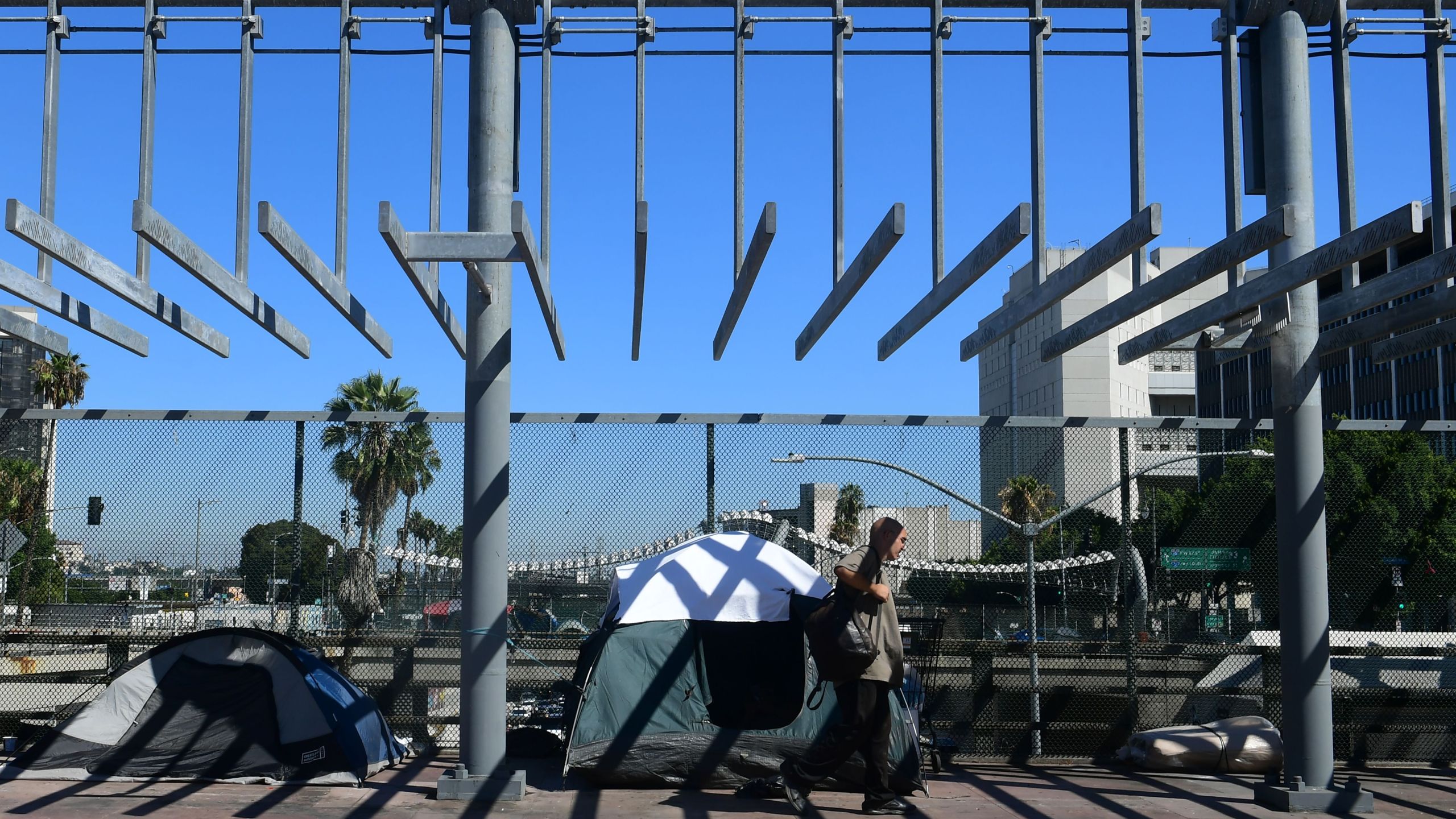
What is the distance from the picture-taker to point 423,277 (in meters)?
6.42

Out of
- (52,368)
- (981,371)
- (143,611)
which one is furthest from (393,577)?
(981,371)

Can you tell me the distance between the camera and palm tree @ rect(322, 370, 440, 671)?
862 centimetres

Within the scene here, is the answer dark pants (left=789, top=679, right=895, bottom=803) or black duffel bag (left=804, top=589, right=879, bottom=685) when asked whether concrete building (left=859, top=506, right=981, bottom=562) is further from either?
dark pants (left=789, top=679, right=895, bottom=803)

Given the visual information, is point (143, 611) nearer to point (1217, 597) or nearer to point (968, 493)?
point (968, 493)

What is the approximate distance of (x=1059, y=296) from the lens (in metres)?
6.25

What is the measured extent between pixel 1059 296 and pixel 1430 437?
5156mm

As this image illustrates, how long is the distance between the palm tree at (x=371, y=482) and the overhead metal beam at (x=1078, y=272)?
4.22m

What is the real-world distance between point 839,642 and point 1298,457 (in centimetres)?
320

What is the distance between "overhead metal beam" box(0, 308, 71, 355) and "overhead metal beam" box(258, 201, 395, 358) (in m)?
2.11

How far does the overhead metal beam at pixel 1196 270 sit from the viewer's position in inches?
204

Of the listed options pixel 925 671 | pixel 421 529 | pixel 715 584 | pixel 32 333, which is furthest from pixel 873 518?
pixel 32 333

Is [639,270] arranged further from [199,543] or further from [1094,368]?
[1094,368]

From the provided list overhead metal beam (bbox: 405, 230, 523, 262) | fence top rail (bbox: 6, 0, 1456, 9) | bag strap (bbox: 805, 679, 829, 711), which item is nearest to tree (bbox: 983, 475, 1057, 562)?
bag strap (bbox: 805, 679, 829, 711)

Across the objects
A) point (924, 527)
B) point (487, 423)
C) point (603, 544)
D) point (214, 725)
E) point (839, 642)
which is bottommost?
point (214, 725)
